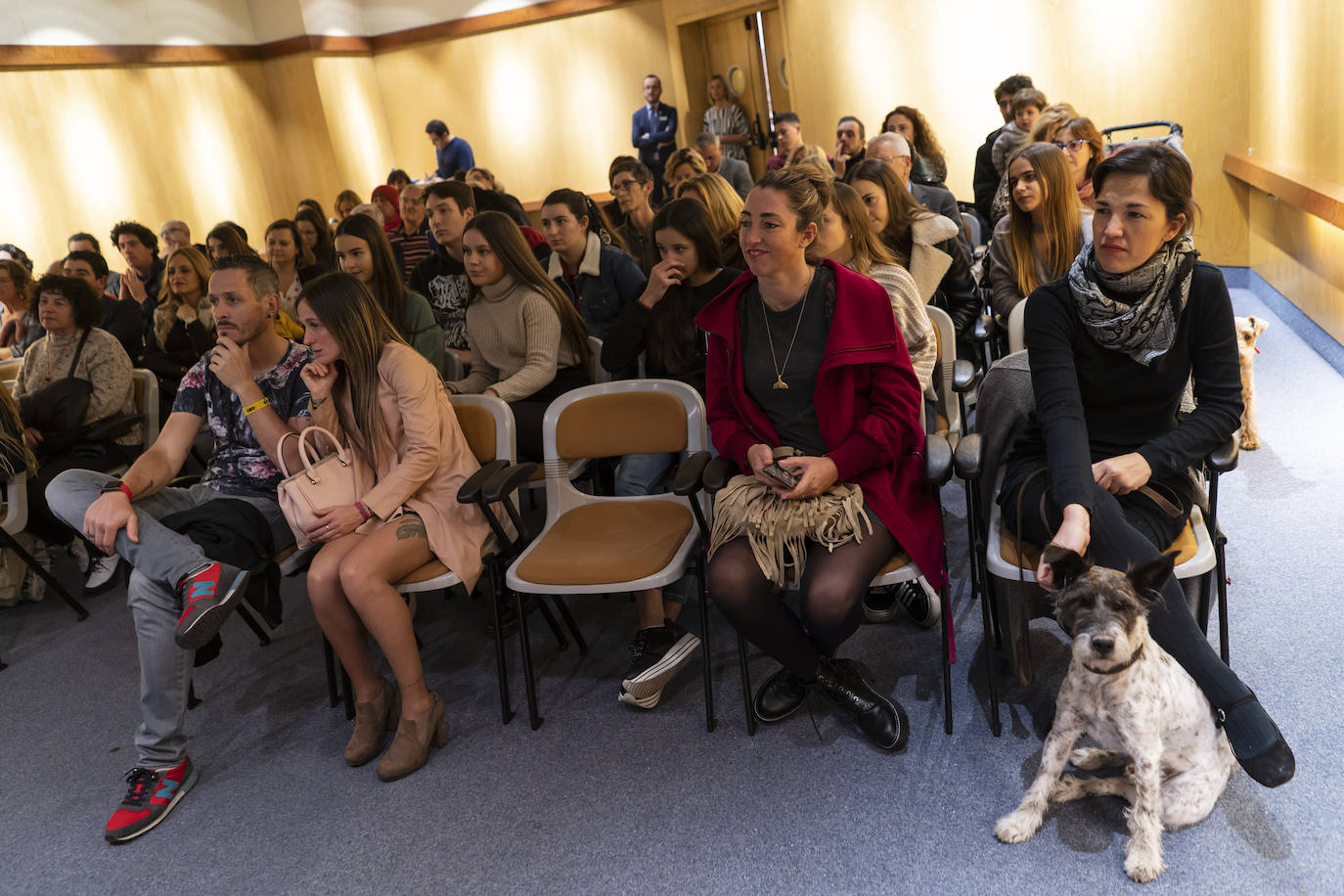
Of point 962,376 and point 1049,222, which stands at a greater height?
point 1049,222

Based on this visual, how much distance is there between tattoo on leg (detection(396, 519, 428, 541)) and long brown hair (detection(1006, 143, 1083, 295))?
2305 mm

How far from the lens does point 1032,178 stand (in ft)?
11.4

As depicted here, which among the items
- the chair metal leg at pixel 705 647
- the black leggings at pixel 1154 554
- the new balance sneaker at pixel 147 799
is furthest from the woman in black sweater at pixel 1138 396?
the new balance sneaker at pixel 147 799

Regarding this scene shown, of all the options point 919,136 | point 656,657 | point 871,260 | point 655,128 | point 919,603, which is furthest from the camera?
point 655,128

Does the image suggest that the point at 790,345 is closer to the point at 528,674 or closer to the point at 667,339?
the point at 667,339

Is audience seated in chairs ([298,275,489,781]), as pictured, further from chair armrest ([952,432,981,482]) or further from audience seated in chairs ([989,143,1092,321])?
audience seated in chairs ([989,143,1092,321])

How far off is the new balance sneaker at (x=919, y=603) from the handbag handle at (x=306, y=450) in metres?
1.74

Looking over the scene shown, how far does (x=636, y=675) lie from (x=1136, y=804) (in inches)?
50.8

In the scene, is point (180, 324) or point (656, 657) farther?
point (180, 324)

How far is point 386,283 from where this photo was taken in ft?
13.3

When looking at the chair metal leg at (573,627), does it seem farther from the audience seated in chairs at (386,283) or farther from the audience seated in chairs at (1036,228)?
the audience seated in chairs at (1036,228)

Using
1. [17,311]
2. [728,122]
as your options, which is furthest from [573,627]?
[728,122]

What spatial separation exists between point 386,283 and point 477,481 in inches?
66.2

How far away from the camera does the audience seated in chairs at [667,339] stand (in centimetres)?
288
